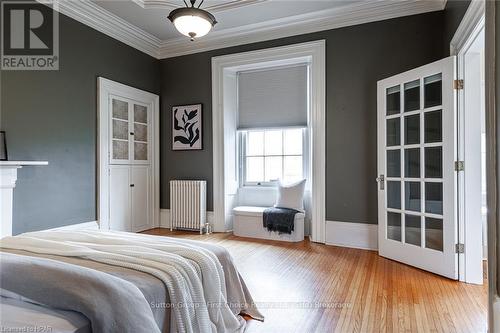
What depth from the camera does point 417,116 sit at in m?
3.13

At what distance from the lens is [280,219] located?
163 inches

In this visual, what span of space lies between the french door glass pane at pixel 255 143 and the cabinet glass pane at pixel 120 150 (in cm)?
187

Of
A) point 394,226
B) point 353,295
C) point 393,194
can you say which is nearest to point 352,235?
point 394,226

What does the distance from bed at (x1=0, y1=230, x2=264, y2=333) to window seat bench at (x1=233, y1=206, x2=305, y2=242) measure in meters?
2.22

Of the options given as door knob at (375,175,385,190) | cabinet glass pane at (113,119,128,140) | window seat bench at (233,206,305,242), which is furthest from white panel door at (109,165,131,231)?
door knob at (375,175,385,190)

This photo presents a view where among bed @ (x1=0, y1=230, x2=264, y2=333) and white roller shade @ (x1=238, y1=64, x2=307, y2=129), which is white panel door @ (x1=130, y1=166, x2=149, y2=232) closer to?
white roller shade @ (x1=238, y1=64, x2=307, y2=129)

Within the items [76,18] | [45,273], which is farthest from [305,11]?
[45,273]

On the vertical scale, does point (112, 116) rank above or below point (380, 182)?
above

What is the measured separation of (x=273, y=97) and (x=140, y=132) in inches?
85.3

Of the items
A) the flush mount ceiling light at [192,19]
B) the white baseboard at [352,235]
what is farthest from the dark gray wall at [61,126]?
the white baseboard at [352,235]

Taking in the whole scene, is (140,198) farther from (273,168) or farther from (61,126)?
(273,168)

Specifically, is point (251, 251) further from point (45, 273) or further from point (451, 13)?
point (451, 13)

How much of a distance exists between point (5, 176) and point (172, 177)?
7.91 ft

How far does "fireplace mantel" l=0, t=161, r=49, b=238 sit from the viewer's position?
9.44 feet
